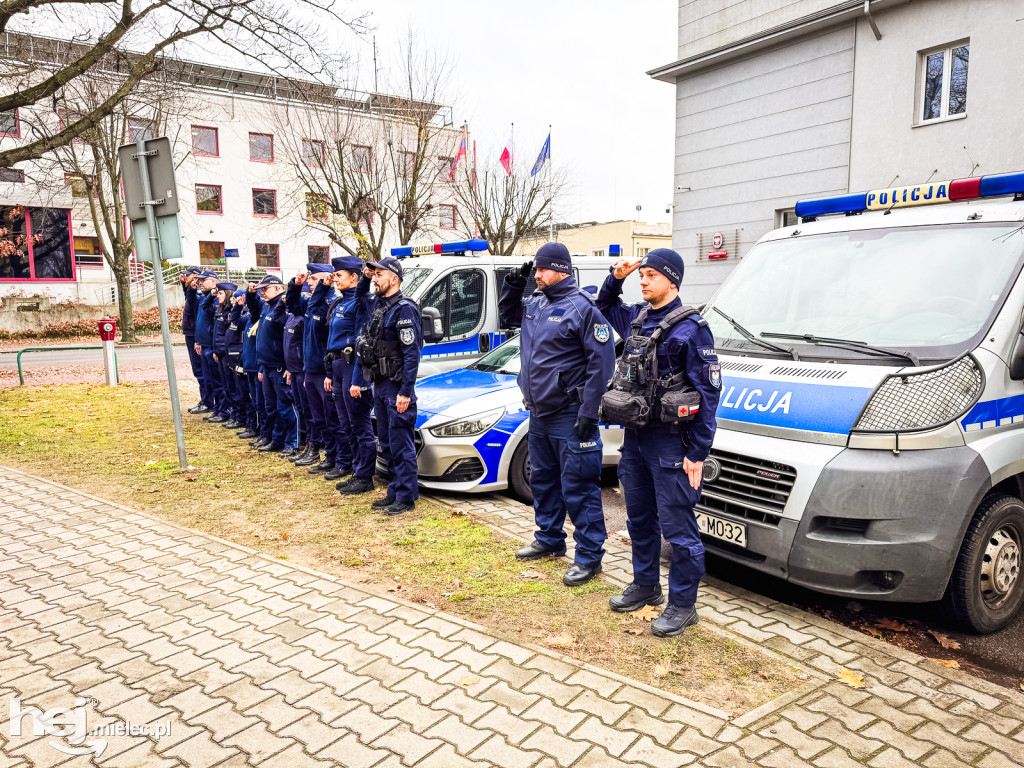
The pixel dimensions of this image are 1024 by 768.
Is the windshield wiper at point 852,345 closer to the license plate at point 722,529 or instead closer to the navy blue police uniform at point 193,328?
the license plate at point 722,529

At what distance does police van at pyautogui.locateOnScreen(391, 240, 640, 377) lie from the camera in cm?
846

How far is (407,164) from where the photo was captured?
21.6m

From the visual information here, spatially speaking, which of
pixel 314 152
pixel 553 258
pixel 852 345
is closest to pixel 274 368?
pixel 553 258

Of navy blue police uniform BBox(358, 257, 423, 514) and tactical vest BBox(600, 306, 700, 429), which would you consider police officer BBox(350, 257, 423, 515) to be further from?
tactical vest BBox(600, 306, 700, 429)

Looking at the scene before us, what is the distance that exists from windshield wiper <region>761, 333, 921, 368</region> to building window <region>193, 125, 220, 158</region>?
3602 cm

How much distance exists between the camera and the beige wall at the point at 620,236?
46.6m

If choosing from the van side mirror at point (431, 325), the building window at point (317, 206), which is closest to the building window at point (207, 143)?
the building window at point (317, 206)

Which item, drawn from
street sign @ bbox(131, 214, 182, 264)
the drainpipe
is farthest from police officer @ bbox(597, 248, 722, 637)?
the drainpipe

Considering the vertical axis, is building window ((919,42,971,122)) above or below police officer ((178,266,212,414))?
above

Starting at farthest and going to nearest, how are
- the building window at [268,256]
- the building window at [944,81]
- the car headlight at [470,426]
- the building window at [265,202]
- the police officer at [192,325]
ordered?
the building window at [268,256], the building window at [265,202], the police officer at [192,325], the building window at [944,81], the car headlight at [470,426]

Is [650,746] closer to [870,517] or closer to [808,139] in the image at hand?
[870,517]

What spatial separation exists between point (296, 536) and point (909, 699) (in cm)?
406

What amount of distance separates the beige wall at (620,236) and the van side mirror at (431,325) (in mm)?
37863

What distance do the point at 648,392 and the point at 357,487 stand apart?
144 inches
